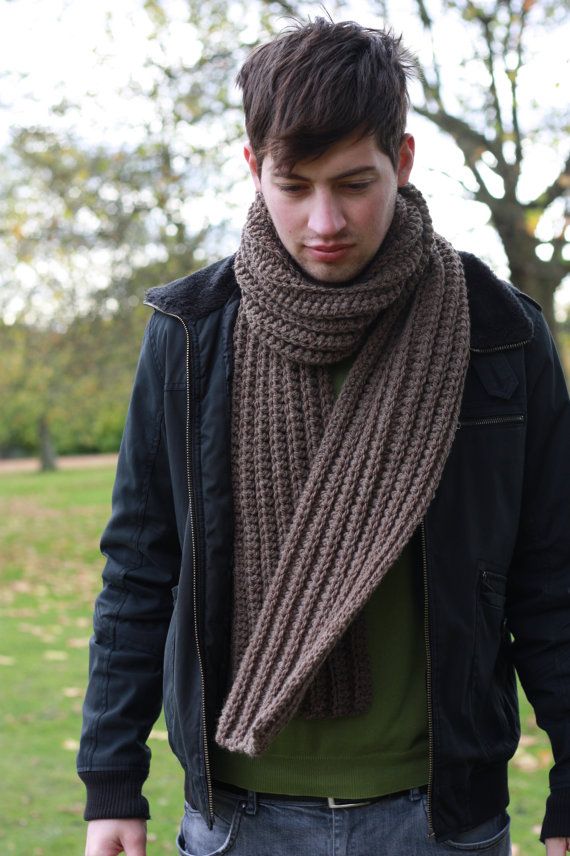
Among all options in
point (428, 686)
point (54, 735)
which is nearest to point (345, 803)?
point (428, 686)

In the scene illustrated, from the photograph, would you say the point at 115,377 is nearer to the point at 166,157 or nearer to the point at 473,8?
the point at 166,157

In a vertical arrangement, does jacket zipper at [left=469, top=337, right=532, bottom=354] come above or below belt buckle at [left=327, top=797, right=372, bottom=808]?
above

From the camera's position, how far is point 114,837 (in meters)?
1.90

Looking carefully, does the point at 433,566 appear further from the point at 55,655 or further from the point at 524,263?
the point at 55,655

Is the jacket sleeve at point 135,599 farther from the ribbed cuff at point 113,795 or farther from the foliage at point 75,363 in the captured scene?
the foliage at point 75,363

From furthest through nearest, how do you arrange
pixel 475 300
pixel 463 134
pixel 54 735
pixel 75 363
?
pixel 75 363 → pixel 463 134 → pixel 54 735 → pixel 475 300

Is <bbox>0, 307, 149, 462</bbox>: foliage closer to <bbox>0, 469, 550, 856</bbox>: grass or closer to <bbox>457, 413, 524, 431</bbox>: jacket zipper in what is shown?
<bbox>0, 469, 550, 856</bbox>: grass

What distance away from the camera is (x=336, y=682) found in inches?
70.9

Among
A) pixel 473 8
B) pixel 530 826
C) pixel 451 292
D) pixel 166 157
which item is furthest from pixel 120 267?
pixel 451 292

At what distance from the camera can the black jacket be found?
1.82 meters

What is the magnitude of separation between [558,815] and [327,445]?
2.72 feet

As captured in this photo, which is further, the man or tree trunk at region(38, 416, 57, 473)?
tree trunk at region(38, 416, 57, 473)

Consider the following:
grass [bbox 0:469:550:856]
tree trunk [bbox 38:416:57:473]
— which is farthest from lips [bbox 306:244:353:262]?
tree trunk [bbox 38:416:57:473]

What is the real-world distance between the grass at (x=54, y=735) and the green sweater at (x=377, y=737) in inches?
112
